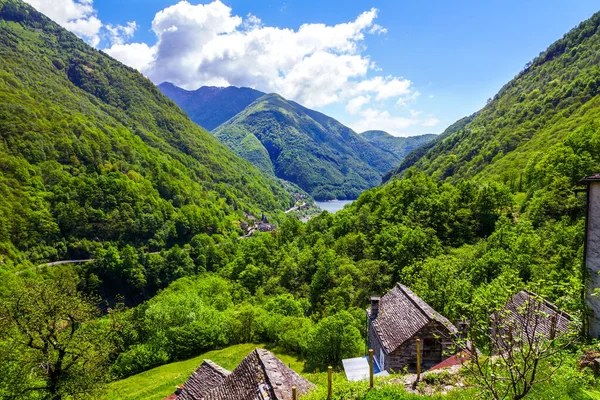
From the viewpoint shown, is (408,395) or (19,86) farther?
(19,86)

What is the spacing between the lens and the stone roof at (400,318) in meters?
23.9

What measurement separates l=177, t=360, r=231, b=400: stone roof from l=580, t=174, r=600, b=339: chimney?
19.8 meters

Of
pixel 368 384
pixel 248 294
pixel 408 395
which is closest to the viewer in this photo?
pixel 408 395

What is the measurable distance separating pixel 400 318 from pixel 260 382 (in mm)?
13785

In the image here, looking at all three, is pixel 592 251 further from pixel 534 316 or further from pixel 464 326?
pixel 464 326

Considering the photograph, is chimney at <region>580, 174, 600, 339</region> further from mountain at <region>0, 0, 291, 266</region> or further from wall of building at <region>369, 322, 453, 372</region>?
mountain at <region>0, 0, 291, 266</region>

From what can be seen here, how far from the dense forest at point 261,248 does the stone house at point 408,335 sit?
12.7 feet

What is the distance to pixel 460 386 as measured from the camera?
560 inches

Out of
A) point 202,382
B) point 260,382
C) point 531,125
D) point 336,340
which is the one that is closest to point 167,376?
point 336,340

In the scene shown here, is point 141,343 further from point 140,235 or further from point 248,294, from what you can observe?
point 140,235

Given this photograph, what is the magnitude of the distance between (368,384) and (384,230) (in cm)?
5487

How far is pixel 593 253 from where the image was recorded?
16.9 meters

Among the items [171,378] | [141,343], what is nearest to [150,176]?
[141,343]

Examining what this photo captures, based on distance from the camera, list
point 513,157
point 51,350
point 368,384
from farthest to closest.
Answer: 1. point 513,157
2. point 51,350
3. point 368,384
